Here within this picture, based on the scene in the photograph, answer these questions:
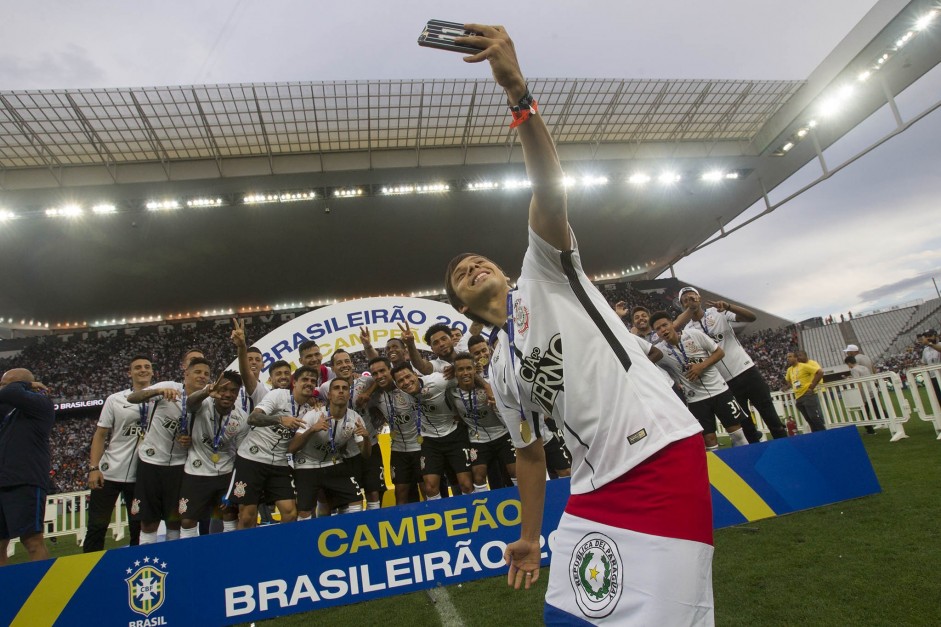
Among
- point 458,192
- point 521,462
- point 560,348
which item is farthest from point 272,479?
point 458,192

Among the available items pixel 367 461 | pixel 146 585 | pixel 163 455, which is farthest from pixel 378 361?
pixel 146 585

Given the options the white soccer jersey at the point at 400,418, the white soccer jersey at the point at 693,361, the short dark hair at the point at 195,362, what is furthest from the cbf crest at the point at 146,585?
the white soccer jersey at the point at 693,361

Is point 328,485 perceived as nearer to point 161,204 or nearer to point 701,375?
point 701,375

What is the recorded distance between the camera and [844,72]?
680 inches

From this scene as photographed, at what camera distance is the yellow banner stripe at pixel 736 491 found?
15.8 feet

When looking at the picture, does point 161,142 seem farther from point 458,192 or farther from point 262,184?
point 458,192

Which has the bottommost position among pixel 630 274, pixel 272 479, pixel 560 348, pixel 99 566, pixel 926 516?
pixel 926 516

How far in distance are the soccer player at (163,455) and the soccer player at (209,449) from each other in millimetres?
112

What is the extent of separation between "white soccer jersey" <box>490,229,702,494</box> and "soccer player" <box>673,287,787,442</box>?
5.43 m

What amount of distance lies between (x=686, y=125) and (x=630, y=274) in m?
18.7

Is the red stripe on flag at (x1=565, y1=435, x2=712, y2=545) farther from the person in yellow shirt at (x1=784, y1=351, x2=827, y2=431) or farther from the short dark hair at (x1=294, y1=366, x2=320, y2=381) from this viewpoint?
the person in yellow shirt at (x1=784, y1=351, x2=827, y2=431)

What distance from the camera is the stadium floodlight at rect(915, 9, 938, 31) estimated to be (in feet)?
46.5

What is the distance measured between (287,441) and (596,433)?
15.6 feet

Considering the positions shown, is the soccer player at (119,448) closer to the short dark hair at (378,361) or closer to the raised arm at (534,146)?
the short dark hair at (378,361)
